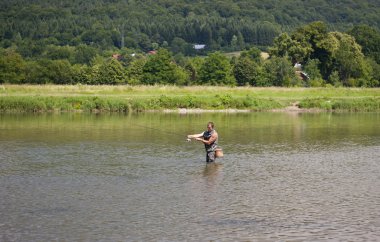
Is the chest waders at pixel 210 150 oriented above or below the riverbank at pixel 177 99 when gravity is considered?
below

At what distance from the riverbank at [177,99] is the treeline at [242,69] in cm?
1754

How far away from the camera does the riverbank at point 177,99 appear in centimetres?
6184

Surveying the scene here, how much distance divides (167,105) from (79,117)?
11.7 m

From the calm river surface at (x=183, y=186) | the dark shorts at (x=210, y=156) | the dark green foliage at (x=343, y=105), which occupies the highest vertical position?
the dark green foliage at (x=343, y=105)

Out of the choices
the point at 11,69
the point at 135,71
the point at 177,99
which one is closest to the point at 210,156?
the point at 177,99

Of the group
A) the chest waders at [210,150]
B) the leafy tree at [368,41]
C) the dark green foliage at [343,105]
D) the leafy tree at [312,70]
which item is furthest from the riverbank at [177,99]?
the leafy tree at [368,41]

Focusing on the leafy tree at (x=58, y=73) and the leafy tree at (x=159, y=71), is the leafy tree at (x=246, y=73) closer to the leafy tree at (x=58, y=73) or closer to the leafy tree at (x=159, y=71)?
the leafy tree at (x=159, y=71)

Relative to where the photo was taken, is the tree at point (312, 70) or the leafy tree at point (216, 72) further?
the tree at point (312, 70)

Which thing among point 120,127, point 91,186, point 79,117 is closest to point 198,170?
point 91,186

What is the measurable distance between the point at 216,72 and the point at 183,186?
74.1 meters

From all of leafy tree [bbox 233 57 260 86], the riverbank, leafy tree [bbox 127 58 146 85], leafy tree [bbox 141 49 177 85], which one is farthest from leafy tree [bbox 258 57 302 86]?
leafy tree [bbox 127 58 146 85]

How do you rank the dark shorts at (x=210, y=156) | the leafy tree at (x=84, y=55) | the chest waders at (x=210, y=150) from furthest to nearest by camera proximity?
the leafy tree at (x=84, y=55) → the dark shorts at (x=210, y=156) → the chest waders at (x=210, y=150)

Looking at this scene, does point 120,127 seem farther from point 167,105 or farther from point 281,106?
point 281,106

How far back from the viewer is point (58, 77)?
9931cm
